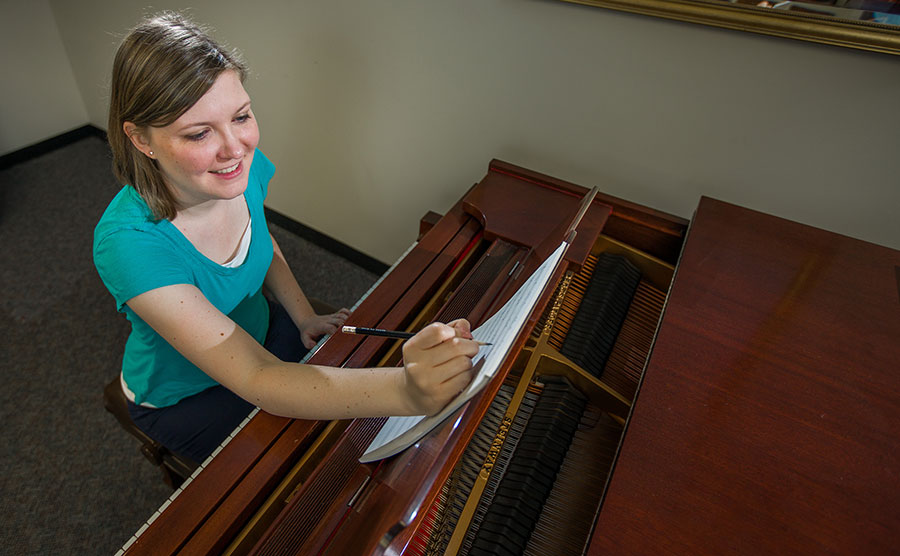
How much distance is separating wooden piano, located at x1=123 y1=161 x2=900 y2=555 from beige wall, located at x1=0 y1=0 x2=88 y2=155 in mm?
3304

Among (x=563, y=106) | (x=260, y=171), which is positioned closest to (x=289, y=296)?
(x=260, y=171)

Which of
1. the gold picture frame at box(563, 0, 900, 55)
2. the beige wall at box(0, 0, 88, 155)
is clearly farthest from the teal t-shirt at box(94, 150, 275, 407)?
the beige wall at box(0, 0, 88, 155)

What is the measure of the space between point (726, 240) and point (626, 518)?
2.75 ft

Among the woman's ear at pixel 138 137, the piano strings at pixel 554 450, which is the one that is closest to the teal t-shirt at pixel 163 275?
the woman's ear at pixel 138 137

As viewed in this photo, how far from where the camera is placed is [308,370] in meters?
0.92

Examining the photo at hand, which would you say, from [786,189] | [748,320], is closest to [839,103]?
[786,189]

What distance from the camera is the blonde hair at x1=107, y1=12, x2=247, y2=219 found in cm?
91

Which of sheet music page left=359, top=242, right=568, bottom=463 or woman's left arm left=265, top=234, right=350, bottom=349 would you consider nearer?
sheet music page left=359, top=242, right=568, bottom=463

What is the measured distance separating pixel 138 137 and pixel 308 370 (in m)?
0.59

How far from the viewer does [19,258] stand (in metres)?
2.57

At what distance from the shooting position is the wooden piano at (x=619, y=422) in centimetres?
76

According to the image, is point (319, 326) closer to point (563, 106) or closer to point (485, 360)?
point (485, 360)

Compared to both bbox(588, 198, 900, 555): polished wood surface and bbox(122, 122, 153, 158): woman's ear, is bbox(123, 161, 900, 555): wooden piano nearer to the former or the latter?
bbox(588, 198, 900, 555): polished wood surface

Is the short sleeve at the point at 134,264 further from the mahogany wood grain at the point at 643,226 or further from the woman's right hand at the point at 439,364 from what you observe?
the mahogany wood grain at the point at 643,226
